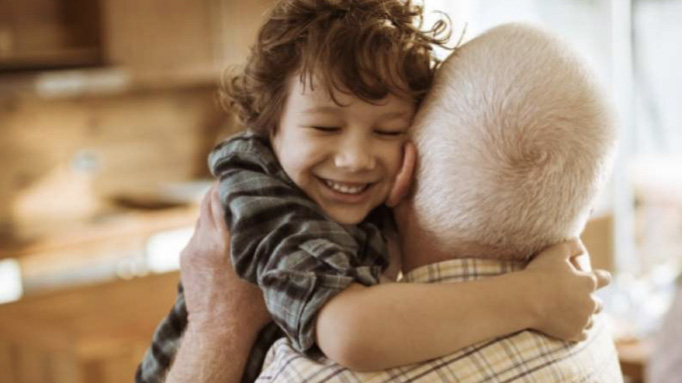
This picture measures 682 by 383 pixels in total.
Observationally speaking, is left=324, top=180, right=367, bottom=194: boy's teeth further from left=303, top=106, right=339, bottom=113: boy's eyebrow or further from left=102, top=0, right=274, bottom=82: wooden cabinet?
left=102, top=0, right=274, bottom=82: wooden cabinet

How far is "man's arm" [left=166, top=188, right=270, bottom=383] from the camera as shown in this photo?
1.35 metres

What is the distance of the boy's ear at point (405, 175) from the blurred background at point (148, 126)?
2863mm

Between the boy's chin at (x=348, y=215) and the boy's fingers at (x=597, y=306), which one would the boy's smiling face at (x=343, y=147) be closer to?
the boy's chin at (x=348, y=215)

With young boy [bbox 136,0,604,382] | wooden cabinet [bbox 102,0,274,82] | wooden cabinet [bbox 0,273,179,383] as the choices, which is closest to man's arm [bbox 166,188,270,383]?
young boy [bbox 136,0,604,382]

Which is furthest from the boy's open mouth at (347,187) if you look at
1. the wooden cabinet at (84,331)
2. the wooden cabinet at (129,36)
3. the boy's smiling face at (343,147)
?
the wooden cabinet at (129,36)

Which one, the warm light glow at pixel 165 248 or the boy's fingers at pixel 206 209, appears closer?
the boy's fingers at pixel 206 209

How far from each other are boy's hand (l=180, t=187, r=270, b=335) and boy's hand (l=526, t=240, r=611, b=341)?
397 mm

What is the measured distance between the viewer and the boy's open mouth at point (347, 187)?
1225 mm

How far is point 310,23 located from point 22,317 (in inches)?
65.6

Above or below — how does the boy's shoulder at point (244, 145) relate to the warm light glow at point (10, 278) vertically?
above

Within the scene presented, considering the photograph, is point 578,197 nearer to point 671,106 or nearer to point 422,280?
point 422,280

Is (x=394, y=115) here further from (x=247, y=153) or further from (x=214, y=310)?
(x=214, y=310)

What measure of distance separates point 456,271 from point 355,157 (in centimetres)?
18

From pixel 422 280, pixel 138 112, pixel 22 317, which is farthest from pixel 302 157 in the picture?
pixel 138 112
